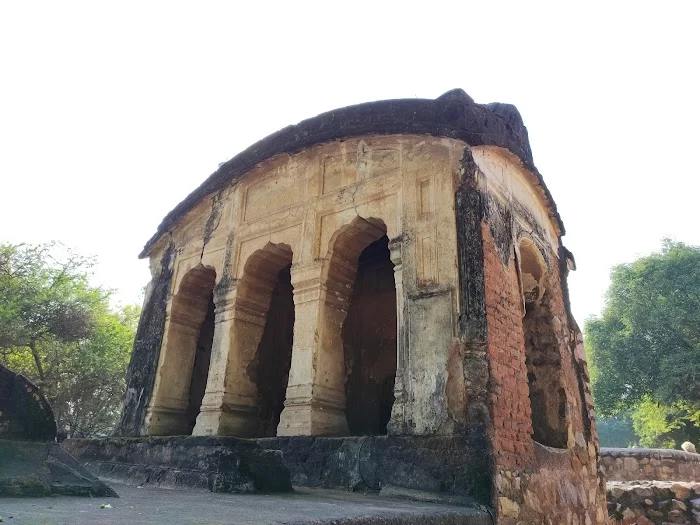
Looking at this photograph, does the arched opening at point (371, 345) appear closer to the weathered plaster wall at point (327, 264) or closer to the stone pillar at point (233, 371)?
the weathered plaster wall at point (327, 264)

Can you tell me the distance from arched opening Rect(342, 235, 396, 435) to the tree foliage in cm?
1250

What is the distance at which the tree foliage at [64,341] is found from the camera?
16641 millimetres

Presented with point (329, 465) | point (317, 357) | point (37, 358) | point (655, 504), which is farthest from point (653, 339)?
point (37, 358)

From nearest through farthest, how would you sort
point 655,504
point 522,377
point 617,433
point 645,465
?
point 522,377 < point 655,504 < point 645,465 < point 617,433

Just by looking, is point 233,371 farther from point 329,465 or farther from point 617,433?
point 617,433

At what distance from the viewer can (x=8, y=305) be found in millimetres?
15648

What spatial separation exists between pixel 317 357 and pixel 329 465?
1215 mm

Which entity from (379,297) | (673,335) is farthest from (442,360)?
(673,335)

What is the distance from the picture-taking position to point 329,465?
4.74 metres

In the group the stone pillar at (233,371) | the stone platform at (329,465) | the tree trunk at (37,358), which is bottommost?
the stone platform at (329,465)

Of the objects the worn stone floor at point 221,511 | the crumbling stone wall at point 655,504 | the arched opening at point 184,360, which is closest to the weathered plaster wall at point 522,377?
the worn stone floor at point 221,511

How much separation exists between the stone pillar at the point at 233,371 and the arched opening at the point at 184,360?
1.11 metres

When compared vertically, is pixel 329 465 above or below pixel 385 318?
below

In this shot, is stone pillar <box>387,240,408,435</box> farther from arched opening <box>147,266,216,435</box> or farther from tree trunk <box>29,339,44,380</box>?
tree trunk <box>29,339,44,380</box>
